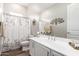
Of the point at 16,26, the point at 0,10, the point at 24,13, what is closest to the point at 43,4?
the point at 24,13

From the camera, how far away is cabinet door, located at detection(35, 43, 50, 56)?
172cm

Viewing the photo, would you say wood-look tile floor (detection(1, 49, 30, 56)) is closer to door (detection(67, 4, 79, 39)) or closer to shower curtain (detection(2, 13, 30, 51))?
shower curtain (detection(2, 13, 30, 51))

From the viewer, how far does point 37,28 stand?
1.78 meters

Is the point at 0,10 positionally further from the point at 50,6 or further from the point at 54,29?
the point at 54,29

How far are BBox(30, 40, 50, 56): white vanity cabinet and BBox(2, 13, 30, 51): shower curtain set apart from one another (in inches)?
7.1

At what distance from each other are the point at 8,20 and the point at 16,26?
0.16m

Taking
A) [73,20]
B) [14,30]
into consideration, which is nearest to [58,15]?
[73,20]

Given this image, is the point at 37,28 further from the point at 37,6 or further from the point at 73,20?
the point at 73,20

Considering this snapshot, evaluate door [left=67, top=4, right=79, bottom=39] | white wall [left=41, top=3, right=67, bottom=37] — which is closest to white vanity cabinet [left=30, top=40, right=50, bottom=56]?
white wall [left=41, top=3, right=67, bottom=37]

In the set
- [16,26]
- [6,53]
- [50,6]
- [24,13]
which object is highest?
[50,6]

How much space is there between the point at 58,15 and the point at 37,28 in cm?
40

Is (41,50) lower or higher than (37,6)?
lower

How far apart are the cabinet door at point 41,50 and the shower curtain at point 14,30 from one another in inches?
10.0

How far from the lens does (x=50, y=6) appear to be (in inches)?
69.4
